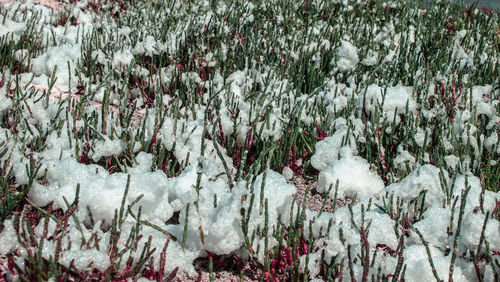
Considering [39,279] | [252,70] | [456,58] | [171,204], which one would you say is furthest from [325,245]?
[456,58]

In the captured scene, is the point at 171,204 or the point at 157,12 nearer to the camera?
the point at 171,204

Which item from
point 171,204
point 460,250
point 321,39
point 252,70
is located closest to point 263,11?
point 321,39

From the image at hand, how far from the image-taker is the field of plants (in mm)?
1716

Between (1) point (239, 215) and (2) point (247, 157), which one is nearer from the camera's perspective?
(1) point (239, 215)

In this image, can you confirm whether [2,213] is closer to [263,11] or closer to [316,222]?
[316,222]

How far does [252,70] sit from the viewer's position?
346 cm

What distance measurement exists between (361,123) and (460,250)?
112 centimetres

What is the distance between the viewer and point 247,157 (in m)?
2.57

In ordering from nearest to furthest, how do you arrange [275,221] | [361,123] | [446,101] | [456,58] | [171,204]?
1. [275,221]
2. [171,204]
3. [361,123]
4. [446,101]
5. [456,58]

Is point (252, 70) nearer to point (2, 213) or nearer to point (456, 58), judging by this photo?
point (456, 58)

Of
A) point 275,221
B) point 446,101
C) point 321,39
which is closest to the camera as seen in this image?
point 275,221

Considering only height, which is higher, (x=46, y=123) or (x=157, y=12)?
(x=157, y=12)

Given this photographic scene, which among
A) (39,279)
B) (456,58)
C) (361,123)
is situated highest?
(456,58)

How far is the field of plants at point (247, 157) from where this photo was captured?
1716mm
